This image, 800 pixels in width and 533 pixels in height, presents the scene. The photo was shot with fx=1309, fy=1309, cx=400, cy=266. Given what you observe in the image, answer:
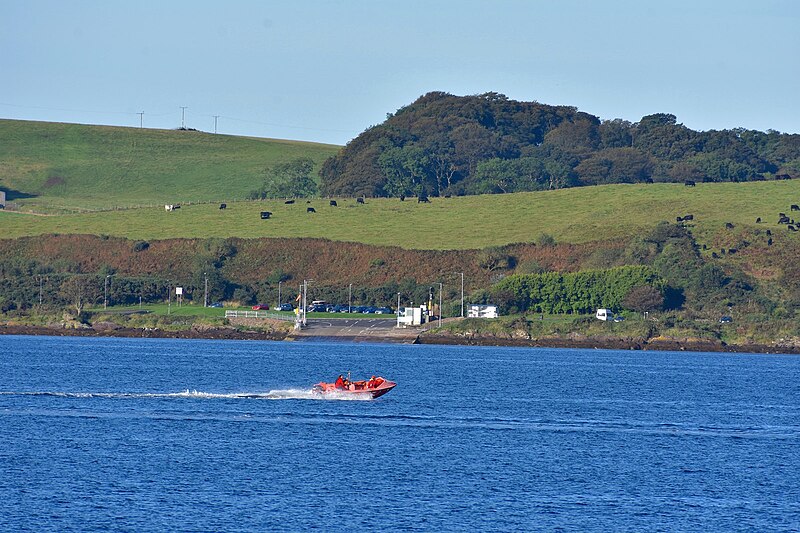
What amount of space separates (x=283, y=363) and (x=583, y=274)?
61628 mm

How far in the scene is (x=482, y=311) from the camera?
156 m

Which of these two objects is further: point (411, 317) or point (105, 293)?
point (105, 293)

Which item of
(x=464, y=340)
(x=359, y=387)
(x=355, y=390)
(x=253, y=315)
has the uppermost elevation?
(x=253, y=315)

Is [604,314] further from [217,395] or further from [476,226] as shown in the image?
[217,395]

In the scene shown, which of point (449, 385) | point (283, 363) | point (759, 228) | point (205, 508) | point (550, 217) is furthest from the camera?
point (550, 217)

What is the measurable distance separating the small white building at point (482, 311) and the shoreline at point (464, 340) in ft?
16.3

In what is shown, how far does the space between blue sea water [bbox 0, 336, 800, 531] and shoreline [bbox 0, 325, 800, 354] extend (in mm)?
44272

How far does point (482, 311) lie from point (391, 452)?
325ft

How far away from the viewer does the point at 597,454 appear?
5853 cm

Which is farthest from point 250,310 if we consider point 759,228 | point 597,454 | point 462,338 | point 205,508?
point 205,508

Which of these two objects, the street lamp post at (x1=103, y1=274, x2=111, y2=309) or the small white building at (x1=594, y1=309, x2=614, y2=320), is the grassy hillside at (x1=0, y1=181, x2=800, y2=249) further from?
the small white building at (x1=594, y1=309, x2=614, y2=320)

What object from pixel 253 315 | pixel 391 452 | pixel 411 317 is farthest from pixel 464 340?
pixel 391 452

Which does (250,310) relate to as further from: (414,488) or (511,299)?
(414,488)

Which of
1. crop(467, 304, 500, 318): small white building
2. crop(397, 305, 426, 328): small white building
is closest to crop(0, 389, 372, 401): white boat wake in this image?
crop(397, 305, 426, 328): small white building
